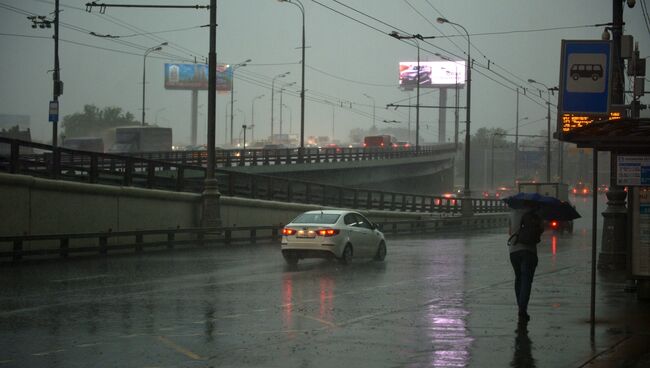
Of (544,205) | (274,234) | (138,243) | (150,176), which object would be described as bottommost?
(274,234)

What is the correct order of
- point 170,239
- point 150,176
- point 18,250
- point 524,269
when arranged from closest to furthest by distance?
point 524,269
point 18,250
point 170,239
point 150,176

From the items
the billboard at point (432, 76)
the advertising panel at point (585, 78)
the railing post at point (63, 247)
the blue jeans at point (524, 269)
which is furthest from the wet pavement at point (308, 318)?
the billboard at point (432, 76)

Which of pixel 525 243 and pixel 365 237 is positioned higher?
pixel 525 243

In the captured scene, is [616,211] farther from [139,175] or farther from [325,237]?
[139,175]

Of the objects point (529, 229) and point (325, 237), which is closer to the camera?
point (529, 229)

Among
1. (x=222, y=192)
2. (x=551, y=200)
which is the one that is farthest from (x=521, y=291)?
(x=222, y=192)

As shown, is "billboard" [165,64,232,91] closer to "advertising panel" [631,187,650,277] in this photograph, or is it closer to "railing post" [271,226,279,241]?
"railing post" [271,226,279,241]

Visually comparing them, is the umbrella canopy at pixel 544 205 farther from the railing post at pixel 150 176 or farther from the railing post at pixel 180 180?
the railing post at pixel 180 180

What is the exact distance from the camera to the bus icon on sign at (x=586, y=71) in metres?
12.9

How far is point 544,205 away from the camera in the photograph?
13.2 metres

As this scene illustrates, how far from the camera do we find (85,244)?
28797mm

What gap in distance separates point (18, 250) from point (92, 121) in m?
142

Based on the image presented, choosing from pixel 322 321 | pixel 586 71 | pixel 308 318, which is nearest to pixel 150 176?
pixel 308 318

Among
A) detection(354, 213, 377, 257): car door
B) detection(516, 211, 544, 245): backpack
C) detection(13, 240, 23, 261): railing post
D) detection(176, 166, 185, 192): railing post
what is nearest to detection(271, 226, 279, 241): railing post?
detection(176, 166, 185, 192): railing post
